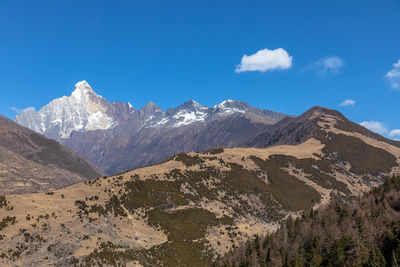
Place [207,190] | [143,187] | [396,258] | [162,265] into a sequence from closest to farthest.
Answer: [396,258] < [162,265] < [143,187] < [207,190]

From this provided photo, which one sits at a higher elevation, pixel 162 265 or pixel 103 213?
pixel 103 213

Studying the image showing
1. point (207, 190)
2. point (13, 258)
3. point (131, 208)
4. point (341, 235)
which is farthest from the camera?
point (207, 190)

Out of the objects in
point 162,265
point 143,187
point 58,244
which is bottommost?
point 162,265

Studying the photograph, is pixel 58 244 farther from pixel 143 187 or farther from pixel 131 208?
pixel 143 187

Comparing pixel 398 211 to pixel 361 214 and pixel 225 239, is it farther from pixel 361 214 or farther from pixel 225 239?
pixel 225 239

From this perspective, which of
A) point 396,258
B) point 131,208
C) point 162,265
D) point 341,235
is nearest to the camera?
point 396,258

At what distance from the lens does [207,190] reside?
19888 cm

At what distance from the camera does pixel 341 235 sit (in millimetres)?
119938

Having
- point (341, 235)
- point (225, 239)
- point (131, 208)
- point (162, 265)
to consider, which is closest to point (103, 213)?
point (131, 208)

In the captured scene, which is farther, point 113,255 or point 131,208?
point 131,208

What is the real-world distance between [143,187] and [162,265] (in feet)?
188

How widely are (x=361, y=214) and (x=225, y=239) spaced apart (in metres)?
60.2

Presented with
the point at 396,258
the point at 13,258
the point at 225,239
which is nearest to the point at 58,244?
the point at 13,258

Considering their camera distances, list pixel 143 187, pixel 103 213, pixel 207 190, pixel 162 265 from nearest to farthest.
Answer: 1. pixel 162 265
2. pixel 103 213
3. pixel 143 187
4. pixel 207 190
